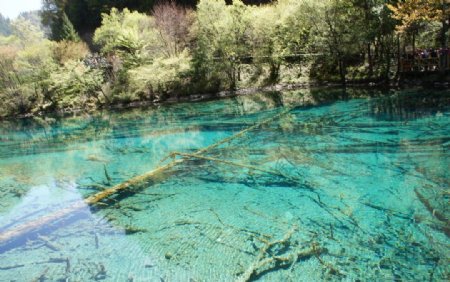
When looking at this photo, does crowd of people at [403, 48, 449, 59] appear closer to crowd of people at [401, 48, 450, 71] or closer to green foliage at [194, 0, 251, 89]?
crowd of people at [401, 48, 450, 71]

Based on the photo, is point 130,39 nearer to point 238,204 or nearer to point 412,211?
point 238,204

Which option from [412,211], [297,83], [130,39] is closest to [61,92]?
[130,39]

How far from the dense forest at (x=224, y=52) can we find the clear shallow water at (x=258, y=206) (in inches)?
369

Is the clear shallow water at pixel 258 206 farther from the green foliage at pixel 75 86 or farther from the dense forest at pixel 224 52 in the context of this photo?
the green foliage at pixel 75 86

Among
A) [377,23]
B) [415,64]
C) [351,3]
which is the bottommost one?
[415,64]

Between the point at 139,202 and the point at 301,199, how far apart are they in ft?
13.2

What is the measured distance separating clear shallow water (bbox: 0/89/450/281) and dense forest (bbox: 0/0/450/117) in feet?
30.8

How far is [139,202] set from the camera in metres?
8.99

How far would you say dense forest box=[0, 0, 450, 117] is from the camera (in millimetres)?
23219

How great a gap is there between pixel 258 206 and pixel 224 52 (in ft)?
76.8

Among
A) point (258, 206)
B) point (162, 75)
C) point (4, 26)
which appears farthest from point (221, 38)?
point (4, 26)

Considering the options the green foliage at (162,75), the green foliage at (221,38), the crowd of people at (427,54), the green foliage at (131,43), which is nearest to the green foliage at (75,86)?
the green foliage at (131,43)

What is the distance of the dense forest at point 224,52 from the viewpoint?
23.2 meters

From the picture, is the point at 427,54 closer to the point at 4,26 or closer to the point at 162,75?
the point at 162,75
